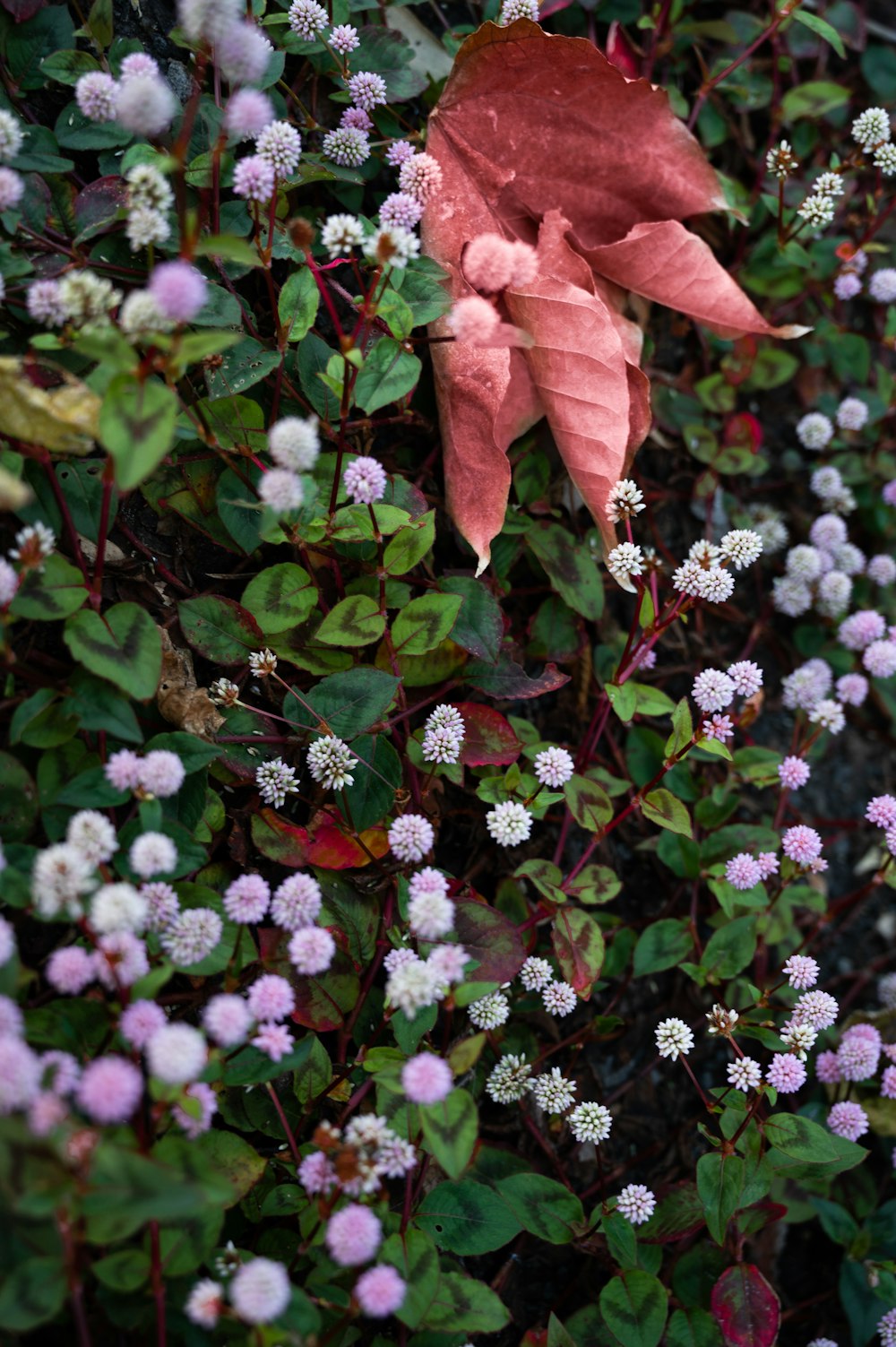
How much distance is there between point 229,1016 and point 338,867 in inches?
14.2

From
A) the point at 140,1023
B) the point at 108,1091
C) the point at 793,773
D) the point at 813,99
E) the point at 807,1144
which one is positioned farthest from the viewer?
the point at 813,99

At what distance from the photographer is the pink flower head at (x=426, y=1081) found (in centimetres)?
102

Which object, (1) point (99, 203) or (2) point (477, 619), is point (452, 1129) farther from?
(1) point (99, 203)

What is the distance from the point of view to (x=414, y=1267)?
116 centimetres

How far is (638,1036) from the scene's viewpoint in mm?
1731

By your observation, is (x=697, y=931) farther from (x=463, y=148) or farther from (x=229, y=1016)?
(x=463, y=148)

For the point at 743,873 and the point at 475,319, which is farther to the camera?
the point at 743,873

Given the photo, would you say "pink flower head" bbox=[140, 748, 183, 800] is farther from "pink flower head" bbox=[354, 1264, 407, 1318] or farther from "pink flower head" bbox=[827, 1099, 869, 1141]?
"pink flower head" bbox=[827, 1099, 869, 1141]

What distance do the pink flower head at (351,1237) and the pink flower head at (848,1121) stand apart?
0.86m

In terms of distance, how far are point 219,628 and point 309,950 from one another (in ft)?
1.60

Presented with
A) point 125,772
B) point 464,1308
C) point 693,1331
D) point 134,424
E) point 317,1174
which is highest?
point 134,424

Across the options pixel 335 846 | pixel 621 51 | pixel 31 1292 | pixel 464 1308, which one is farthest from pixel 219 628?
pixel 621 51

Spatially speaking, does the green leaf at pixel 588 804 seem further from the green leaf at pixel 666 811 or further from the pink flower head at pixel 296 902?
the pink flower head at pixel 296 902

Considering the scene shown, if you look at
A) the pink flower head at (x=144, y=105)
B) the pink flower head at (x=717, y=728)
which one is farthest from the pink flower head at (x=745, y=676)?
the pink flower head at (x=144, y=105)
